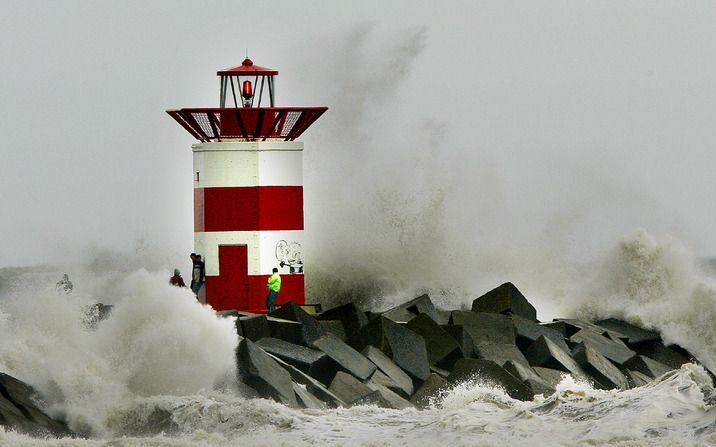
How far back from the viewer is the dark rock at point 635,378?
50.4ft

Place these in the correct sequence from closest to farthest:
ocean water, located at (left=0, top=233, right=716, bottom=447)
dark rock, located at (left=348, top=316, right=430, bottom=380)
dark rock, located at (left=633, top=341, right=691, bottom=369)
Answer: ocean water, located at (left=0, top=233, right=716, bottom=447) → dark rock, located at (left=348, top=316, right=430, bottom=380) → dark rock, located at (left=633, top=341, right=691, bottom=369)

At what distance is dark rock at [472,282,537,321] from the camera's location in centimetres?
1680

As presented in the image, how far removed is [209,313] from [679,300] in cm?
711

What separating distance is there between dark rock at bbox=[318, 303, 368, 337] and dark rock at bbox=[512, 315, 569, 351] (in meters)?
1.64

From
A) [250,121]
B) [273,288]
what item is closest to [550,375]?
[273,288]

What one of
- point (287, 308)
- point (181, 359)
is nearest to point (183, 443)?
point (181, 359)

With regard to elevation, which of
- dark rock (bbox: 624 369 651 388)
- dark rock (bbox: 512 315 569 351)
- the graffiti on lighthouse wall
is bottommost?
dark rock (bbox: 624 369 651 388)

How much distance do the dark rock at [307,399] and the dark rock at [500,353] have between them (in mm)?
2665

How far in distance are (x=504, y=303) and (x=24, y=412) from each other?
6.58 m

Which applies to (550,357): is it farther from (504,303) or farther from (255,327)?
(255,327)

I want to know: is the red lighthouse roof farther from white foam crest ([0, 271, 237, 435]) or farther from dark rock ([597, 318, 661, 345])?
dark rock ([597, 318, 661, 345])

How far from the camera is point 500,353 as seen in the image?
603 inches

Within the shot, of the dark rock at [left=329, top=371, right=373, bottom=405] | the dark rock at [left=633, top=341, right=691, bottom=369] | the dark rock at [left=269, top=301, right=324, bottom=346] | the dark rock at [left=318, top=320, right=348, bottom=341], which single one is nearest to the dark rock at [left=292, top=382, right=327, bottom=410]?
the dark rock at [left=329, top=371, right=373, bottom=405]

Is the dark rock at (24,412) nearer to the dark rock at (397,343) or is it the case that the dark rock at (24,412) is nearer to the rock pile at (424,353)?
the rock pile at (424,353)
